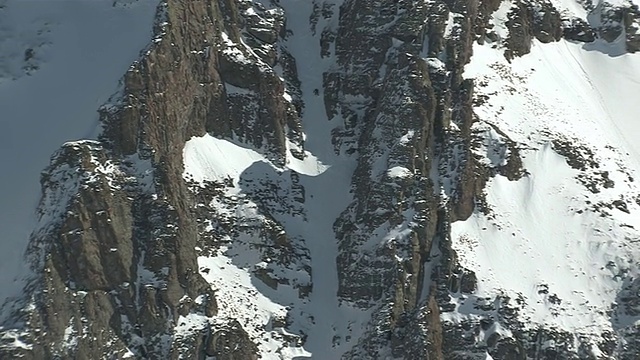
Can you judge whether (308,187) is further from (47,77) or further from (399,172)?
(47,77)

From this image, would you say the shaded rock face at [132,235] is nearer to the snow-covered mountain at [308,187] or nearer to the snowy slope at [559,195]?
the snow-covered mountain at [308,187]

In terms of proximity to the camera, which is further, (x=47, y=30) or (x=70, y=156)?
(x=47, y=30)

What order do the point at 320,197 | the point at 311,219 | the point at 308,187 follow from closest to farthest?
the point at 311,219, the point at 320,197, the point at 308,187

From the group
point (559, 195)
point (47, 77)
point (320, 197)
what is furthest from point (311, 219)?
point (47, 77)

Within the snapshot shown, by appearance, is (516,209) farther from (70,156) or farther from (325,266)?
(70,156)

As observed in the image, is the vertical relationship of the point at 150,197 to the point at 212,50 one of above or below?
below

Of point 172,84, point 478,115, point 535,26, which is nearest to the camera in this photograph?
point 172,84

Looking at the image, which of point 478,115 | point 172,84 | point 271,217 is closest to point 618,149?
point 478,115
